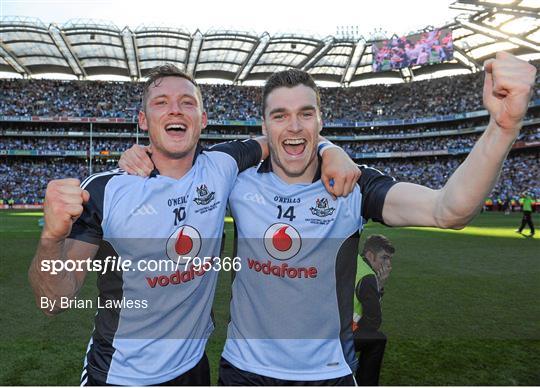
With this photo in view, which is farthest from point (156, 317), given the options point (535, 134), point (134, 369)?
point (535, 134)

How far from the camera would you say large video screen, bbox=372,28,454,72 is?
48.2 metres

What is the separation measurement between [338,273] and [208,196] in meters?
0.94

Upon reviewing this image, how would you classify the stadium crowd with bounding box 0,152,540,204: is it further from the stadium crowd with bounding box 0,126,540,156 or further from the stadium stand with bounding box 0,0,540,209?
the stadium crowd with bounding box 0,126,540,156

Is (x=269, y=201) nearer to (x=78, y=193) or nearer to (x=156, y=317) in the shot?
(x=156, y=317)

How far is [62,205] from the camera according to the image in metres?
2.08

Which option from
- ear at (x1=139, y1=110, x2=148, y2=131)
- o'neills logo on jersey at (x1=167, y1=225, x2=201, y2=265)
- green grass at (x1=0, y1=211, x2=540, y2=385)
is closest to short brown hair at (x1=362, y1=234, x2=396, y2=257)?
green grass at (x1=0, y1=211, x2=540, y2=385)

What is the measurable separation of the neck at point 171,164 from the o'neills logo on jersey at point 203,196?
0.61 ft

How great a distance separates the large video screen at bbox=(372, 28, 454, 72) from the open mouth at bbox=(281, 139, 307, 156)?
1992 inches

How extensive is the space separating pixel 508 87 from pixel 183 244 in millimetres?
1845

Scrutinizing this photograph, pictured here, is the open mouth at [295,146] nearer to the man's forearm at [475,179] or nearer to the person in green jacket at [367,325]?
the man's forearm at [475,179]

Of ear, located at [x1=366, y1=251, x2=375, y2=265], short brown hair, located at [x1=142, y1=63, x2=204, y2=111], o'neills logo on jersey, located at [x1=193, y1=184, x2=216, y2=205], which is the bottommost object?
ear, located at [x1=366, y1=251, x2=375, y2=265]

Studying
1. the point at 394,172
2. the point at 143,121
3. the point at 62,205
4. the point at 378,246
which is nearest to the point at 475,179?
the point at 62,205

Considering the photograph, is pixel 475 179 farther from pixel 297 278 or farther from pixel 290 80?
pixel 290 80

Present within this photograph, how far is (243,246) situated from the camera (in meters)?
2.72
